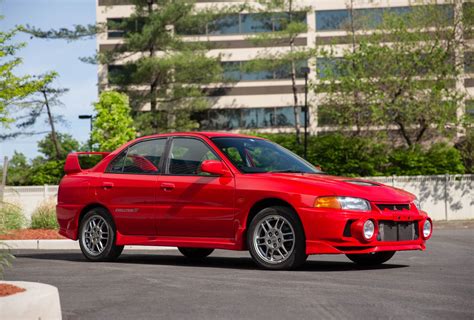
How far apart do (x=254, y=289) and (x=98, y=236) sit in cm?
433

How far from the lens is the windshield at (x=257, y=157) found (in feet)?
36.0

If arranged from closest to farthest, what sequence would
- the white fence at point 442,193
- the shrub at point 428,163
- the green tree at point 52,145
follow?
the white fence at point 442,193 → the shrub at point 428,163 → the green tree at point 52,145

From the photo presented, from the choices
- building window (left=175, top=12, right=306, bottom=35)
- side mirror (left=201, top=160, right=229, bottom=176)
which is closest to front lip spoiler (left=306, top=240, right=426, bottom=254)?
side mirror (left=201, top=160, right=229, bottom=176)

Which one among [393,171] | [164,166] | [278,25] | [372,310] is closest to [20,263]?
[164,166]

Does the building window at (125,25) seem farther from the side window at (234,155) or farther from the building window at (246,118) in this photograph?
the side window at (234,155)

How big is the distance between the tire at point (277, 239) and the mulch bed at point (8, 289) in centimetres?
435

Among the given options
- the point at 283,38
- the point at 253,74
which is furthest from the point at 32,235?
the point at 253,74

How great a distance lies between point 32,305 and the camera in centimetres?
589

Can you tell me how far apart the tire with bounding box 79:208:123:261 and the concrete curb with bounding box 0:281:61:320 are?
5651mm

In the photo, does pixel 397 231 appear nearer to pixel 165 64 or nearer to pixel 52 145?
pixel 165 64

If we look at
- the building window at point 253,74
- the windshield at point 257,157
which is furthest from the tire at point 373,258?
the building window at point 253,74

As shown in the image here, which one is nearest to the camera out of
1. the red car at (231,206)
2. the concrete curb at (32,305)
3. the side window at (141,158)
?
the concrete curb at (32,305)

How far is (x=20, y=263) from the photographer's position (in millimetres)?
12203

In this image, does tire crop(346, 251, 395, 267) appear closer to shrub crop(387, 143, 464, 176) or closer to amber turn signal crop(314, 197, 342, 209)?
amber turn signal crop(314, 197, 342, 209)
